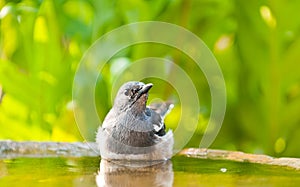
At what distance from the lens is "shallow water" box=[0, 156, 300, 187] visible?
177cm

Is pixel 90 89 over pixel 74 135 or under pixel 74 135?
over

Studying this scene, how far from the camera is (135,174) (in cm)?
198

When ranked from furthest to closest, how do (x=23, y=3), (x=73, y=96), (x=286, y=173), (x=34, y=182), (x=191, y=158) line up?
(x=23, y=3)
(x=73, y=96)
(x=191, y=158)
(x=286, y=173)
(x=34, y=182)

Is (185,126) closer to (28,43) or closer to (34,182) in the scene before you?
(28,43)

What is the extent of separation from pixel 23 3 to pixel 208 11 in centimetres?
104

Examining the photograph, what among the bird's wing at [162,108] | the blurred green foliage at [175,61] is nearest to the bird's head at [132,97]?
the bird's wing at [162,108]

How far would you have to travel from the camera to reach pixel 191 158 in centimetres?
238

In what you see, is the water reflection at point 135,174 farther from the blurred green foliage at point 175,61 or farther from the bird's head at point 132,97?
the blurred green foliage at point 175,61

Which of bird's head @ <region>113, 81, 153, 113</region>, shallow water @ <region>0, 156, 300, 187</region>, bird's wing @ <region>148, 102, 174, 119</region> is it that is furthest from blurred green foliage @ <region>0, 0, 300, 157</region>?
shallow water @ <region>0, 156, 300, 187</region>

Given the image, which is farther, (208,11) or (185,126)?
(208,11)

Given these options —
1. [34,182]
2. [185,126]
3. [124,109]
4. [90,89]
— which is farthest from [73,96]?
[34,182]

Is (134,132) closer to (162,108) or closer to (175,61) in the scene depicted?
(162,108)

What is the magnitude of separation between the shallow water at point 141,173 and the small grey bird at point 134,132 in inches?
2.3

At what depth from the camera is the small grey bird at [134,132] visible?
2270 mm
